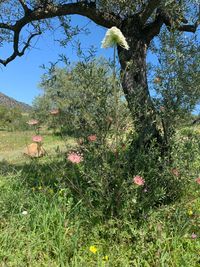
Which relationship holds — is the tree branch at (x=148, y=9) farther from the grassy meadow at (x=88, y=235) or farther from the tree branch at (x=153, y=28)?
the grassy meadow at (x=88, y=235)

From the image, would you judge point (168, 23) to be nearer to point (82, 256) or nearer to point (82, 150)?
point (82, 150)

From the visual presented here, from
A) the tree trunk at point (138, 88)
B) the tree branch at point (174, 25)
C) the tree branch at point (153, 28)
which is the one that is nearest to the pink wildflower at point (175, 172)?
the tree trunk at point (138, 88)

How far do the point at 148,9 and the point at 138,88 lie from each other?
5.98 ft

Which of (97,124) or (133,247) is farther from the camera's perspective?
(97,124)

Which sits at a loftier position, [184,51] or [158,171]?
[184,51]

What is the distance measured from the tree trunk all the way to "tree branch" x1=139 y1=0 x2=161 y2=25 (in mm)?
274

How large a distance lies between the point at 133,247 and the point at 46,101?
1704 inches

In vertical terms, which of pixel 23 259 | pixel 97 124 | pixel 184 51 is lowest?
pixel 23 259

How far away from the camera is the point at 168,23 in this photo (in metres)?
7.24

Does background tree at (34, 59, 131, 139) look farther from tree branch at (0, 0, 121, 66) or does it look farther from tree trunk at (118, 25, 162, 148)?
tree branch at (0, 0, 121, 66)

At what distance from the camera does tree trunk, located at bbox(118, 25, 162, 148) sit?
503cm

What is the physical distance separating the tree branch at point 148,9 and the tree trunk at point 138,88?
27 cm

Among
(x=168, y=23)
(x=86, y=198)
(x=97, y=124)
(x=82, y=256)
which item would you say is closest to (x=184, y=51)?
(x=168, y=23)

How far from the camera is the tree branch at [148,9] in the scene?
247 inches
